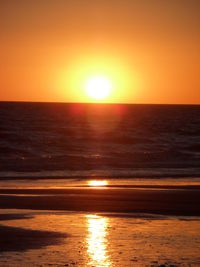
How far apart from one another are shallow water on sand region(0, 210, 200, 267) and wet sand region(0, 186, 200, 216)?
1422 mm

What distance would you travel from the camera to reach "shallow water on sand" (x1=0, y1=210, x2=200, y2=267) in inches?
380

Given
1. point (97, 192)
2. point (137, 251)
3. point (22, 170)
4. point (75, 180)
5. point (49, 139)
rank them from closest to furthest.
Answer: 1. point (137, 251)
2. point (97, 192)
3. point (75, 180)
4. point (22, 170)
5. point (49, 139)

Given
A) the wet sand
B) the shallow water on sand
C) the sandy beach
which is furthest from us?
the wet sand

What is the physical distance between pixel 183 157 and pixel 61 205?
85.9 feet

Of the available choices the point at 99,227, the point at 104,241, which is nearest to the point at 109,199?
the point at 99,227

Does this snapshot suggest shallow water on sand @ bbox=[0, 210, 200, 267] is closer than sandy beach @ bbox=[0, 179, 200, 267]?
Yes

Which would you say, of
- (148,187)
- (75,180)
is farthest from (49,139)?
(148,187)

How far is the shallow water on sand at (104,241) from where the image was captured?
9641 millimetres

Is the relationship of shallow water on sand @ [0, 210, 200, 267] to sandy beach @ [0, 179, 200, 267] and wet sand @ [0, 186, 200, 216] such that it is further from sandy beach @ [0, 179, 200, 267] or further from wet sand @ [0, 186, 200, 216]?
wet sand @ [0, 186, 200, 216]

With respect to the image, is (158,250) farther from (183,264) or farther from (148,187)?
(148,187)

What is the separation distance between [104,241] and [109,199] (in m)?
6.74

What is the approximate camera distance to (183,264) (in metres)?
9.40

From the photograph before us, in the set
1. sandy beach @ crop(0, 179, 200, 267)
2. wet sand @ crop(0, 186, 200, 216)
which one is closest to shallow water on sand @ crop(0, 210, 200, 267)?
sandy beach @ crop(0, 179, 200, 267)

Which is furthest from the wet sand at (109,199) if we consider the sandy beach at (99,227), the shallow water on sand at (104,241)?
the shallow water on sand at (104,241)
